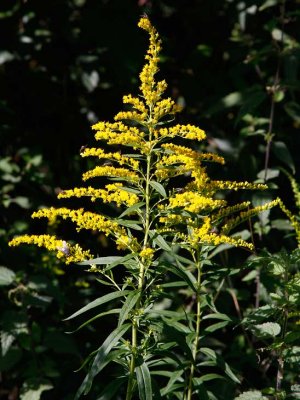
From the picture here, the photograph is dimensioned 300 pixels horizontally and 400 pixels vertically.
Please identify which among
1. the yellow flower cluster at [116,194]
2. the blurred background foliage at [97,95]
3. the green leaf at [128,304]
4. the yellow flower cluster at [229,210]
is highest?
the blurred background foliage at [97,95]

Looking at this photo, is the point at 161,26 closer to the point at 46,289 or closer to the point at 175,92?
the point at 175,92

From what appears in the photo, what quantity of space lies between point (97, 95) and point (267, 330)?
2.56 m

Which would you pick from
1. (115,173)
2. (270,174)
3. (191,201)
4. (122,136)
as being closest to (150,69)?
(122,136)

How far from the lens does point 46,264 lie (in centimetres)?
386

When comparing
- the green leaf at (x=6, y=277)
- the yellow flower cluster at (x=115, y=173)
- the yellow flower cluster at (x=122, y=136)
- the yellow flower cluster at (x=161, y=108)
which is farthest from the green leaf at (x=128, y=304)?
the green leaf at (x=6, y=277)

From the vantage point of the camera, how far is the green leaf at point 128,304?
1938 millimetres

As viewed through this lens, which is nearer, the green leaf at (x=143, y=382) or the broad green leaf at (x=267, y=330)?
the green leaf at (x=143, y=382)

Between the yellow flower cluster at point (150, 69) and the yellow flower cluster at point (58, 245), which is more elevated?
the yellow flower cluster at point (150, 69)

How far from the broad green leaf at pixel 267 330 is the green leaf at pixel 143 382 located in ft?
1.72

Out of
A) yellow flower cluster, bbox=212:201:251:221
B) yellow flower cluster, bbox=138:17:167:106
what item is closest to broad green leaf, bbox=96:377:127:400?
yellow flower cluster, bbox=212:201:251:221

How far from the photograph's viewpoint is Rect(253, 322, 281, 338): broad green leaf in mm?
2312

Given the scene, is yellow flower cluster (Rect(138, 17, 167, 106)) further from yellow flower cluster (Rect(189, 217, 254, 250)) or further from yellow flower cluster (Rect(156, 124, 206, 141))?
yellow flower cluster (Rect(189, 217, 254, 250))

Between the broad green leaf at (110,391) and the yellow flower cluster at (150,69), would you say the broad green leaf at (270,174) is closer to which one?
the yellow flower cluster at (150,69)

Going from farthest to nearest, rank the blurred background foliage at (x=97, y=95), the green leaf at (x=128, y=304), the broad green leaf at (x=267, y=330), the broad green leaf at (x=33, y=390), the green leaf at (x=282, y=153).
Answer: the blurred background foliage at (x=97, y=95) → the green leaf at (x=282, y=153) → the broad green leaf at (x=33, y=390) → the broad green leaf at (x=267, y=330) → the green leaf at (x=128, y=304)
